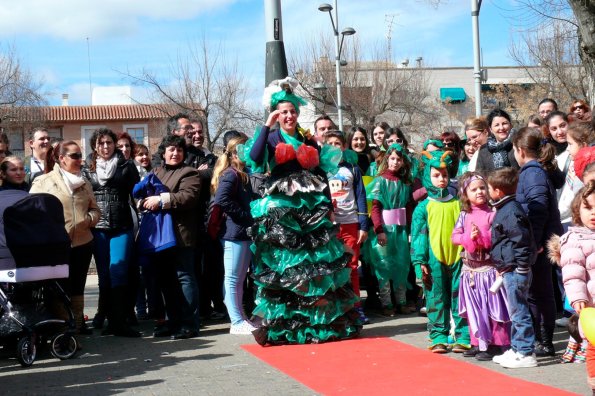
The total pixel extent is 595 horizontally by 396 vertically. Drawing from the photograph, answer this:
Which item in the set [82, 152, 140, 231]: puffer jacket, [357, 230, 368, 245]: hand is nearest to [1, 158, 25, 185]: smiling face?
[82, 152, 140, 231]: puffer jacket

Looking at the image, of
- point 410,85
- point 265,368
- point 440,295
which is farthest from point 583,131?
point 410,85

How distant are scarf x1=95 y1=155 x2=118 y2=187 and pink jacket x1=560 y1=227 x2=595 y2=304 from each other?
500 centimetres

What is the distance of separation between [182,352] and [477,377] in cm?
286

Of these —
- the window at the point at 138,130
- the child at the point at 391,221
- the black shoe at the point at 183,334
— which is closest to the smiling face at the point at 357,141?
the child at the point at 391,221

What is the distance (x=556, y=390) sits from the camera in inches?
218

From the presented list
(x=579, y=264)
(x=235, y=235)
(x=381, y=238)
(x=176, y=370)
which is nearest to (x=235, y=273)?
(x=235, y=235)

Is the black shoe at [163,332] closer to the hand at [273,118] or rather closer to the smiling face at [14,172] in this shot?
the smiling face at [14,172]

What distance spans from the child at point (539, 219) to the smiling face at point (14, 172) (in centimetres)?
481

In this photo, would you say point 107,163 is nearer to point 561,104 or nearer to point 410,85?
point 561,104

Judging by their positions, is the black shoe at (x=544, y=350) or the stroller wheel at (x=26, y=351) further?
the stroller wheel at (x=26, y=351)

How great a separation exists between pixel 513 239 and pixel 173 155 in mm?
3776

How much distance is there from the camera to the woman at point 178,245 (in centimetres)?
832

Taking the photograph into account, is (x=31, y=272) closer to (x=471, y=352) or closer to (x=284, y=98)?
(x=284, y=98)

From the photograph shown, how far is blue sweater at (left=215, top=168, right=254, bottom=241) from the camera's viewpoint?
8.31 metres
